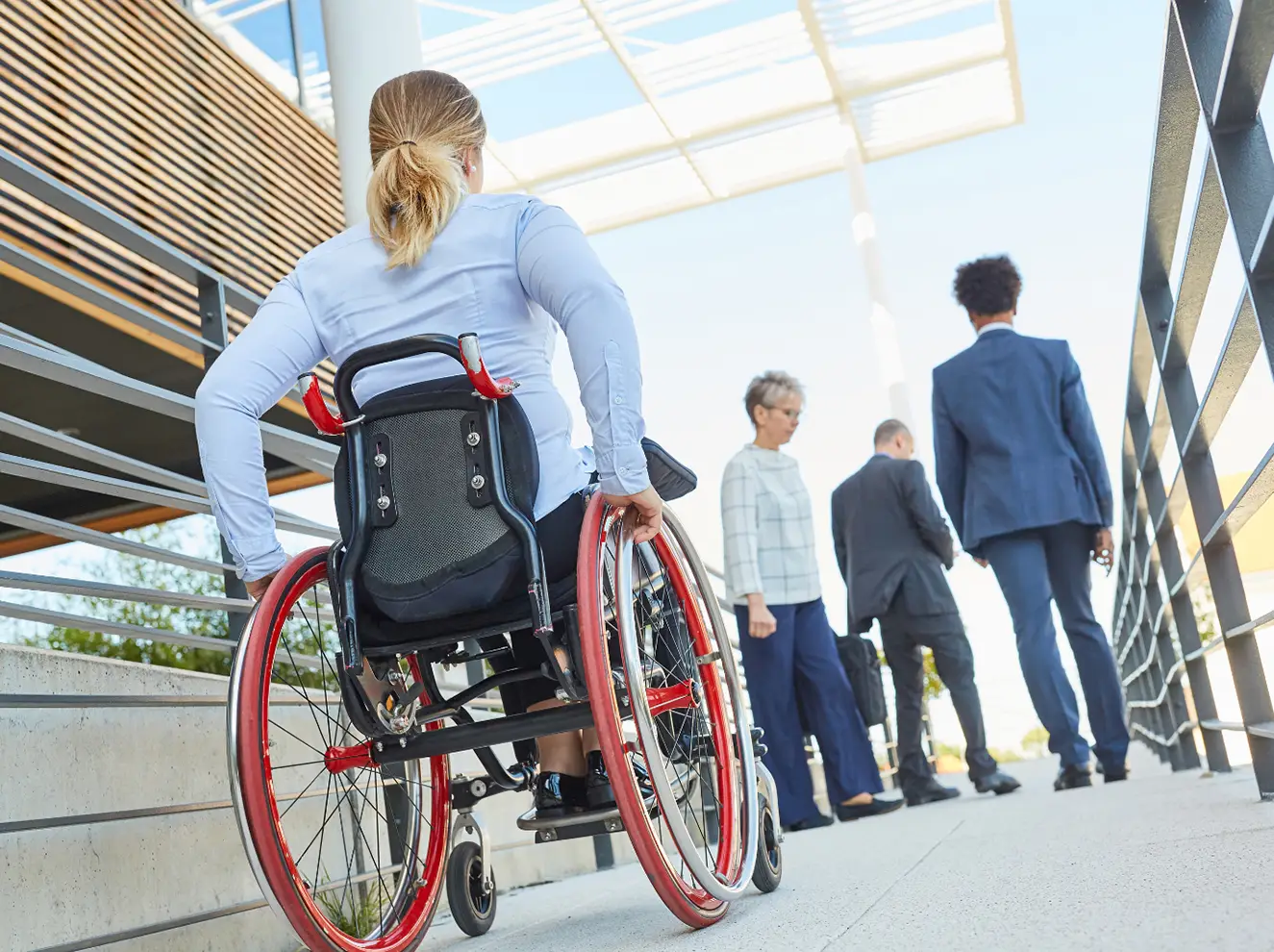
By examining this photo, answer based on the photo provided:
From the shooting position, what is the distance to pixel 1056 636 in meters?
3.60

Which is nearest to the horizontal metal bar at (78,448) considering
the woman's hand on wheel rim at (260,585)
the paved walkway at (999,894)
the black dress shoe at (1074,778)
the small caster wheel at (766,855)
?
the woman's hand on wheel rim at (260,585)

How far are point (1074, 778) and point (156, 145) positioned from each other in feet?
16.3

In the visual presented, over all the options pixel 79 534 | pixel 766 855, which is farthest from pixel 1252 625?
pixel 79 534

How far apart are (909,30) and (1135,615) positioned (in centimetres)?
797

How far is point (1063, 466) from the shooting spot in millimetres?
3586

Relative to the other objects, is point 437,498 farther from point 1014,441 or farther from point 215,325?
point 1014,441

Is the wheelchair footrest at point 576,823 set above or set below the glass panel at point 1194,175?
below

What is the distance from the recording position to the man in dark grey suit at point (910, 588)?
13.8ft

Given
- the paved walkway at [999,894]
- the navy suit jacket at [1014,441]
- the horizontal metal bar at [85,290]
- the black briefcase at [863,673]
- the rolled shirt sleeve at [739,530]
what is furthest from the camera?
the black briefcase at [863,673]

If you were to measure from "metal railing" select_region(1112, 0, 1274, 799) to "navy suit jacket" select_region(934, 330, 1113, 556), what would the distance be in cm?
17

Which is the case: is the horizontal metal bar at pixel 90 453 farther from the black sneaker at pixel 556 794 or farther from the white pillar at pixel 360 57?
the white pillar at pixel 360 57

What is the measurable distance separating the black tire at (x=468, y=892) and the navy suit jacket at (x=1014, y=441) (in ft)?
6.78

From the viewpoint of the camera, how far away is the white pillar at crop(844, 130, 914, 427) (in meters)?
12.1

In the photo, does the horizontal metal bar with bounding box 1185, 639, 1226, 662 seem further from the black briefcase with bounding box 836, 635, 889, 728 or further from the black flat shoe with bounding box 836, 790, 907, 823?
the black briefcase with bounding box 836, 635, 889, 728
